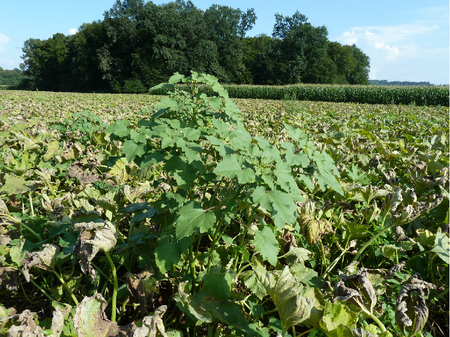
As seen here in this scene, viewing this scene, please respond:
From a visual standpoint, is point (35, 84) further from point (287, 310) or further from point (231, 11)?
point (287, 310)

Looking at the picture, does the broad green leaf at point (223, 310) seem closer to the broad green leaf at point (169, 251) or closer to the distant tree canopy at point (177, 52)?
the broad green leaf at point (169, 251)

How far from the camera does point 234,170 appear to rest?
114 centimetres

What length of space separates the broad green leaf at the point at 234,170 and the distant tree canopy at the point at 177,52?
4251cm

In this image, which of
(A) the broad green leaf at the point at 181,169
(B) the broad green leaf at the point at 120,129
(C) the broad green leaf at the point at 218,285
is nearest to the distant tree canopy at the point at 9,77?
(B) the broad green leaf at the point at 120,129

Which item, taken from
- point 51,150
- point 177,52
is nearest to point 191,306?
point 51,150

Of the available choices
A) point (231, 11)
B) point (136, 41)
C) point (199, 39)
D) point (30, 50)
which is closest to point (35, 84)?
point (30, 50)

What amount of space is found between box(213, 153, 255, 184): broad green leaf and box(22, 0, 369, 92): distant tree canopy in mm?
42509

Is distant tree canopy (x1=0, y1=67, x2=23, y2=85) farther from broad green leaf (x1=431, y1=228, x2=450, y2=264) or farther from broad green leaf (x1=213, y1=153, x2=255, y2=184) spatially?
broad green leaf (x1=431, y1=228, x2=450, y2=264)

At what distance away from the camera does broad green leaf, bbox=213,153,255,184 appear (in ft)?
3.64

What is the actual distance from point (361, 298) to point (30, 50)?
82.5 m

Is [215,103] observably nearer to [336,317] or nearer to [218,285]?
[218,285]

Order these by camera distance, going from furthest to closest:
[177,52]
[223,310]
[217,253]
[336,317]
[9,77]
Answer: [9,77], [177,52], [217,253], [223,310], [336,317]

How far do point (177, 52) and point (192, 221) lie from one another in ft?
155

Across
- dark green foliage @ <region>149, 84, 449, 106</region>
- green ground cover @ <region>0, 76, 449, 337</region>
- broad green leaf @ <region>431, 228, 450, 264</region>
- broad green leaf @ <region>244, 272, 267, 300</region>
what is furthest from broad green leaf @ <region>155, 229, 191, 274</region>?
dark green foliage @ <region>149, 84, 449, 106</region>
